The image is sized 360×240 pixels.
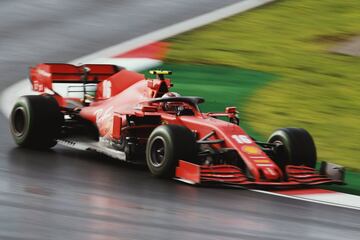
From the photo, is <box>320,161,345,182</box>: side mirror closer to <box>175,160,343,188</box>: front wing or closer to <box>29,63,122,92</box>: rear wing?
<box>175,160,343,188</box>: front wing

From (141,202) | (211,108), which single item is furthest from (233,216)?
(211,108)

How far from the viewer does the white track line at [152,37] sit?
16.4 m

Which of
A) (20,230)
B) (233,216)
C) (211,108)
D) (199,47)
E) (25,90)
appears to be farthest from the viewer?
(199,47)

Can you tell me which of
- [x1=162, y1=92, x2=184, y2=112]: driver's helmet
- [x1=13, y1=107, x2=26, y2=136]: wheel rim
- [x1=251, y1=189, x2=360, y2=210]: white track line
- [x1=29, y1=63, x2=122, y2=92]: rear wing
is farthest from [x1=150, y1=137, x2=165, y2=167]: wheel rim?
[x1=29, y1=63, x2=122, y2=92]: rear wing

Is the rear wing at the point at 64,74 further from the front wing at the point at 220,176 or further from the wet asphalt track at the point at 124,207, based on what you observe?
the front wing at the point at 220,176

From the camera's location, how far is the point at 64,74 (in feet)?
44.6

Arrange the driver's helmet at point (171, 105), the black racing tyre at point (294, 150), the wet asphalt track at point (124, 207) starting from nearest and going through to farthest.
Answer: the wet asphalt track at point (124, 207) → the black racing tyre at point (294, 150) → the driver's helmet at point (171, 105)

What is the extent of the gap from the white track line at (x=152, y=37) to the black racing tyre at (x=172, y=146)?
4925 mm

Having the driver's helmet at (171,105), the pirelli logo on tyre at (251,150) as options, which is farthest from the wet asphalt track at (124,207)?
the driver's helmet at (171,105)

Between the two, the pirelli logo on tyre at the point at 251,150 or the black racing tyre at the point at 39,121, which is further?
the black racing tyre at the point at 39,121

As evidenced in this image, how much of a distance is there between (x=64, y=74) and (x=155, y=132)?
2880 millimetres

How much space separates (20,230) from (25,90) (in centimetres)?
854

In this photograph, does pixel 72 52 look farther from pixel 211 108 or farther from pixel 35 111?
pixel 35 111

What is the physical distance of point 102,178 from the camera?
11.0m
